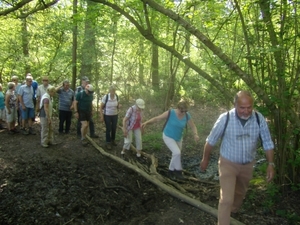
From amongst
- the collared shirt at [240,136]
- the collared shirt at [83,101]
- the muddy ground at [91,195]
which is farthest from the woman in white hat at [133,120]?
the collared shirt at [240,136]

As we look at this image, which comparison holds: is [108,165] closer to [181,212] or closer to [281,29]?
[181,212]

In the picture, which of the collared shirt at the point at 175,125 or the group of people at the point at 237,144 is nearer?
the group of people at the point at 237,144

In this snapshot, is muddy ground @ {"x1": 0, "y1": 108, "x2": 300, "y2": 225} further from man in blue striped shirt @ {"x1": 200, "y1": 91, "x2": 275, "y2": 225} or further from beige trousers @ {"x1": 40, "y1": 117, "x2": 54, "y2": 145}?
man in blue striped shirt @ {"x1": 200, "y1": 91, "x2": 275, "y2": 225}

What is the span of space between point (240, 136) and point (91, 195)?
3.51m

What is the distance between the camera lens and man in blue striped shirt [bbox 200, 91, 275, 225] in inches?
163

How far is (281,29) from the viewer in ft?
17.2

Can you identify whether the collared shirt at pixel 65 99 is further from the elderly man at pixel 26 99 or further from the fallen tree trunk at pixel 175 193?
the fallen tree trunk at pixel 175 193

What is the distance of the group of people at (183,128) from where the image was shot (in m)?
4.17

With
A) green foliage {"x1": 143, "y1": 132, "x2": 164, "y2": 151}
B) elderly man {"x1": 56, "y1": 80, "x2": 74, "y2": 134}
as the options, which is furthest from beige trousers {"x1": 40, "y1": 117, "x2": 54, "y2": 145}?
green foliage {"x1": 143, "y1": 132, "x2": 164, "y2": 151}

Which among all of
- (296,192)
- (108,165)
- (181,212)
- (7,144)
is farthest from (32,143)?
(296,192)

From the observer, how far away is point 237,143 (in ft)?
13.7

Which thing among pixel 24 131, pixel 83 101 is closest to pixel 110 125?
pixel 83 101

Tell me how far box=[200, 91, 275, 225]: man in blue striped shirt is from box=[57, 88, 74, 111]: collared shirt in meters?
7.00

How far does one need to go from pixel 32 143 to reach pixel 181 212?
5631 millimetres
